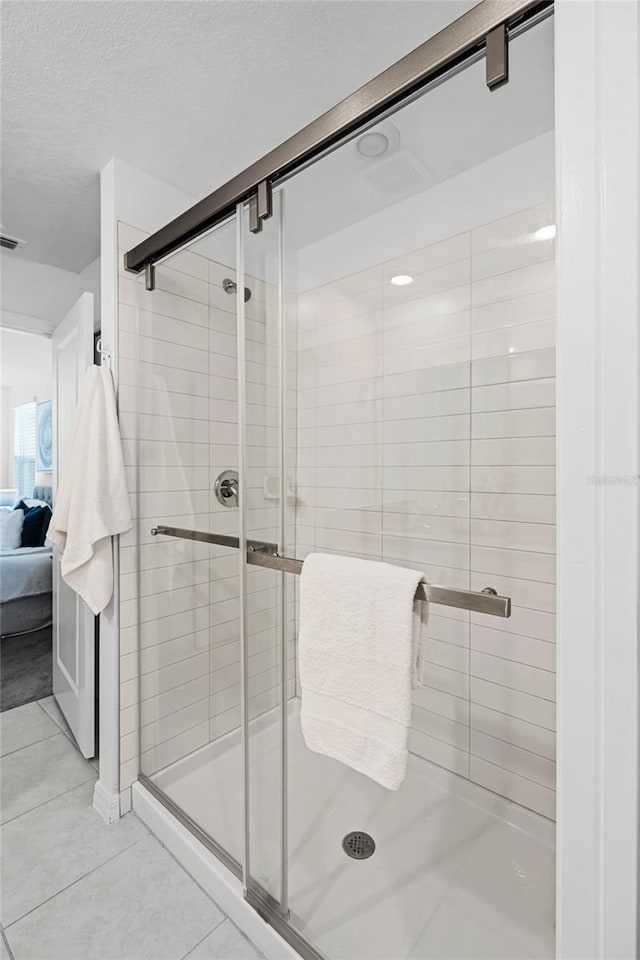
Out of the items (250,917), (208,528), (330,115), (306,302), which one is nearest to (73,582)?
(208,528)

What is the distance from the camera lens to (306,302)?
1.30m

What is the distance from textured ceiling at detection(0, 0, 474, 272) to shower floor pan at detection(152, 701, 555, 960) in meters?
1.76

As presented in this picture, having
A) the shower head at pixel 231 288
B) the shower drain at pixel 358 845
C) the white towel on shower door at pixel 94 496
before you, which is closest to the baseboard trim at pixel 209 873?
the shower drain at pixel 358 845

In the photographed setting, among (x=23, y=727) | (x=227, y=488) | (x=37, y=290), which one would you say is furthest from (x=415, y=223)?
(x=23, y=727)

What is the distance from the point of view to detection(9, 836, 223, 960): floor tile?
121 centimetres

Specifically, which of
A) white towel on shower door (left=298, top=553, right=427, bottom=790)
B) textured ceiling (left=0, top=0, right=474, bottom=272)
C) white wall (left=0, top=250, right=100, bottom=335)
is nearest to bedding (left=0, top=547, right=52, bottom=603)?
white wall (left=0, top=250, right=100, bottom=335)

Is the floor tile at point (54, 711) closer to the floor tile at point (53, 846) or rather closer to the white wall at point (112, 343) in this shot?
the floor tile at point (53, 846)

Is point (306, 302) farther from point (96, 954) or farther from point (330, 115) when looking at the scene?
point (96, 954)

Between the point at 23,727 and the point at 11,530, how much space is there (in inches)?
100

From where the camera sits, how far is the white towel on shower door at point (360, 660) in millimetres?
Answer: 958

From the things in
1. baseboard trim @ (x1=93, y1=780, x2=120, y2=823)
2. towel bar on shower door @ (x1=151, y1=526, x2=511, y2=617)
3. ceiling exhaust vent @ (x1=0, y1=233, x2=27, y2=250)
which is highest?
ceiling exhaust vent @ (x1=0, y1=233, x2=27, y2=250)

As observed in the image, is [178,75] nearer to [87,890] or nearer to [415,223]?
[415,223]

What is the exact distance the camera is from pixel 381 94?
959mm

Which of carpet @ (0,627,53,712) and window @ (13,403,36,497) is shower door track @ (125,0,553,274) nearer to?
carpet @ (0,627,53,712)
